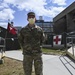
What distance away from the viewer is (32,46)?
616cm

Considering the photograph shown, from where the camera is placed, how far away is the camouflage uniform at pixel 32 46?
616cm

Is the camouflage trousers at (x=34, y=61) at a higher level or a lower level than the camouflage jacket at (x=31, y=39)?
lower

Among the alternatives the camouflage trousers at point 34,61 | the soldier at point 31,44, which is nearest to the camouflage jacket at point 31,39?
the soldier at point 31,44

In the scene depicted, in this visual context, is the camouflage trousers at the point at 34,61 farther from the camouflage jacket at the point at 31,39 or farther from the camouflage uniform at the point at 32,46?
the camouflage jacket at the point at 31,39

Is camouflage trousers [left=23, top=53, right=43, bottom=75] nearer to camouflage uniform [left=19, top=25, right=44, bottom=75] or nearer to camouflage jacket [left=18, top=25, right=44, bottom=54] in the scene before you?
camouflage uniform [left=19, top=25, right=44, bottom=75]

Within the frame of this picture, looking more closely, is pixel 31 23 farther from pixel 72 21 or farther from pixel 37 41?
pixel 72 21

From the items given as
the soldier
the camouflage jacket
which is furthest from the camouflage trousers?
the camouflage jacket

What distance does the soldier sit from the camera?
20.2 ft

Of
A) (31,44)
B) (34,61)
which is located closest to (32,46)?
(31,44)

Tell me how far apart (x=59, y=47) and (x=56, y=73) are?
47.8 ft

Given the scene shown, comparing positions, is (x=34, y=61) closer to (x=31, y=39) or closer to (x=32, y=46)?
(x=32, y=46)

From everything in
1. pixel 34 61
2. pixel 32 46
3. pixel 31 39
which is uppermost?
pixel 31 39

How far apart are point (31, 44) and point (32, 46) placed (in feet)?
0.16

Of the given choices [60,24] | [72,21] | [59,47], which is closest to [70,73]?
[59,47]
